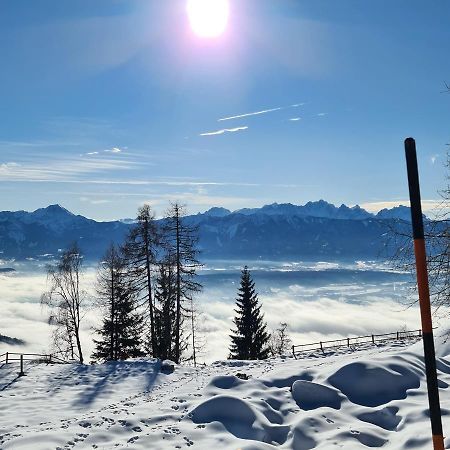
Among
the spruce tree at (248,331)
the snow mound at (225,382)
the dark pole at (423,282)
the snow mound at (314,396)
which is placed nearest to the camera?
the dark pole at (423,282)

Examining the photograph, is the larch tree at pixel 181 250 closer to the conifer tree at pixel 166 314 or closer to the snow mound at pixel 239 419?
the conifer tree at pixel 166 314

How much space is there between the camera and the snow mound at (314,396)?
1333 cm

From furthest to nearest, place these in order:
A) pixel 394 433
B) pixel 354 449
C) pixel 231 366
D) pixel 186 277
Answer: pixel 186 277
pixel 231 366
pixel 394 433
pixel 354 449

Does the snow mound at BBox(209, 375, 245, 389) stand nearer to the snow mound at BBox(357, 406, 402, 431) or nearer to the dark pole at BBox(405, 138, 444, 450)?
the snow mound at BBox(357, 406, 402, 431)

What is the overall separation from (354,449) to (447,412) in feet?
9.50

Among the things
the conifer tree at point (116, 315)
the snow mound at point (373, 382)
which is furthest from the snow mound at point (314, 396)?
the conifer tree at point (116, 315)

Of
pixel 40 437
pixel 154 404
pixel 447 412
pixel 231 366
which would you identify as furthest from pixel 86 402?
pixel 447 412

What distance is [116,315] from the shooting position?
3525cm

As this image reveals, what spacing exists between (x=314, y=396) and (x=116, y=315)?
2436cm

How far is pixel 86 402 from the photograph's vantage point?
1855cm

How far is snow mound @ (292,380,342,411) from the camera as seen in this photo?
13.3 meters

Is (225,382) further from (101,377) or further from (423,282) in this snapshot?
(423,282)

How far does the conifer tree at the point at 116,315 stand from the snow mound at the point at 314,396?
71.4 ft

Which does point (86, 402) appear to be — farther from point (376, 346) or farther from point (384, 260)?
point (376, 346)
